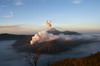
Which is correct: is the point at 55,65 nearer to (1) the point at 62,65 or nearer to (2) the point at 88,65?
(1) the point at 62,65

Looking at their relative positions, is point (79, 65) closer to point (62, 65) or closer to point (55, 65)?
point (62, 65)

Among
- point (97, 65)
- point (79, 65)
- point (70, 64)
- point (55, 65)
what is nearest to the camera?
point (97, 65)

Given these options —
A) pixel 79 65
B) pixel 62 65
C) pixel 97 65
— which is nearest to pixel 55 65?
pixel 62 65

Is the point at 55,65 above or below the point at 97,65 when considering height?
below

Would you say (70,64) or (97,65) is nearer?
(97,65)

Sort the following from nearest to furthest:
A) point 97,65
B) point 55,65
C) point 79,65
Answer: point 97,65, point 79,65, point 55,65

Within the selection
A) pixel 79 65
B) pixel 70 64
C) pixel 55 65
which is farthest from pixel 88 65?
pixel 55 65

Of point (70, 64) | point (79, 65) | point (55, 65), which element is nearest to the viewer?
point (79, 65)

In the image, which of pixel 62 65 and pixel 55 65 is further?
pixel 55 65

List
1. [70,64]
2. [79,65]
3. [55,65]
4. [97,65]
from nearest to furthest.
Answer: [97,65], [79,65], [70,64], [55,65]
